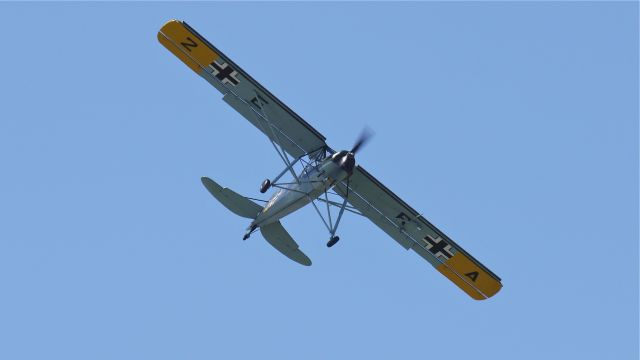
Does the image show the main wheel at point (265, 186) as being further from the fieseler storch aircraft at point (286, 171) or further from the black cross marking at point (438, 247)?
the black cross marking at point (438, 247)

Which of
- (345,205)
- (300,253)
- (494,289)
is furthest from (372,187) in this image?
(494,289)

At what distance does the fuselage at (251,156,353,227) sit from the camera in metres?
24.8

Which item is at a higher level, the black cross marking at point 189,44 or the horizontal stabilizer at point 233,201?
the black cross marking at point 189,44

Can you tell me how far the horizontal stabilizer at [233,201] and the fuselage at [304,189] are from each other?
0.19 m

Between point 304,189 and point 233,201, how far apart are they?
1.82m

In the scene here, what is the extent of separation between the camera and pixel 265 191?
82.8 ft

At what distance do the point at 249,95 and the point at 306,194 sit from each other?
257 cm

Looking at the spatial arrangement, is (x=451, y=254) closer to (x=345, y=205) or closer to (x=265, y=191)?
(x=345, y=205)

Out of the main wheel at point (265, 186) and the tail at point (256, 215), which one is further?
the tail at point (256, 215)

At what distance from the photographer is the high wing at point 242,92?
25.5 meters

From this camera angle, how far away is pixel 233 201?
26141mm

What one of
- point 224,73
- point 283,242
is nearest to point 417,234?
point 283,242

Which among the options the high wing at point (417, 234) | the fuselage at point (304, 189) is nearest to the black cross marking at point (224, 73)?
the fuselage at point (304, 189)

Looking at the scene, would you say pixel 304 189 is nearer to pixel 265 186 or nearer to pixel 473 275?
pixel 265 186
